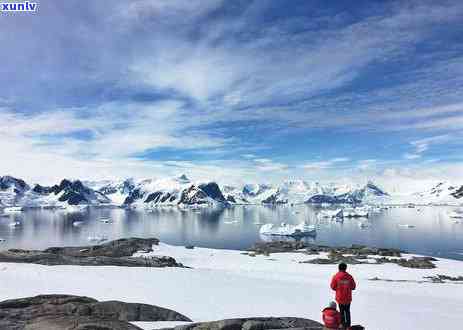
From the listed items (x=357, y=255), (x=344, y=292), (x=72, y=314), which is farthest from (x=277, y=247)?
(x=72, y=314)

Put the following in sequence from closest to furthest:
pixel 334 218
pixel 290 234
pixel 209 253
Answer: pixel 209 253
pixel 290 234
pixel 334 218

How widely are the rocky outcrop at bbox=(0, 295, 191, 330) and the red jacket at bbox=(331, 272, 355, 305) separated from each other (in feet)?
18.8

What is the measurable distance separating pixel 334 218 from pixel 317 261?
128919 mm

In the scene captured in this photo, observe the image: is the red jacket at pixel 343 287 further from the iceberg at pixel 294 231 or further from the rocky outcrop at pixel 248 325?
the iceberg at pixel 294 231

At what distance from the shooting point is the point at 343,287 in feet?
39.2

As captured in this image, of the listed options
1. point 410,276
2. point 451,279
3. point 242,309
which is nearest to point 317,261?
point 410,276

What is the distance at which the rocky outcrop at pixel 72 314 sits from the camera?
418 inches

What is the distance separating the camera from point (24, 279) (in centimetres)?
2158

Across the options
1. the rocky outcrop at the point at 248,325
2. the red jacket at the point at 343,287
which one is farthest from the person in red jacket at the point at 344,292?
the rocky outcrop at the point at 248,325

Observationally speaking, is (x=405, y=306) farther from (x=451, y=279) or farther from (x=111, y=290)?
(x=451, y=279)

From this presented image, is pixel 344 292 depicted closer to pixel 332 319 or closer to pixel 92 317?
pixel 332 319

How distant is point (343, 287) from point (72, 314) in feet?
28.1

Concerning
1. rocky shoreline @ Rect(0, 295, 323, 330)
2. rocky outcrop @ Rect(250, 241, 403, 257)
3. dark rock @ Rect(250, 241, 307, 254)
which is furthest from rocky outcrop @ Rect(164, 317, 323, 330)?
dark rock @ Rect(250, 241, 307, 254)

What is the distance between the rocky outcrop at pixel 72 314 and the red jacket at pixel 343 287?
18.8 ft
